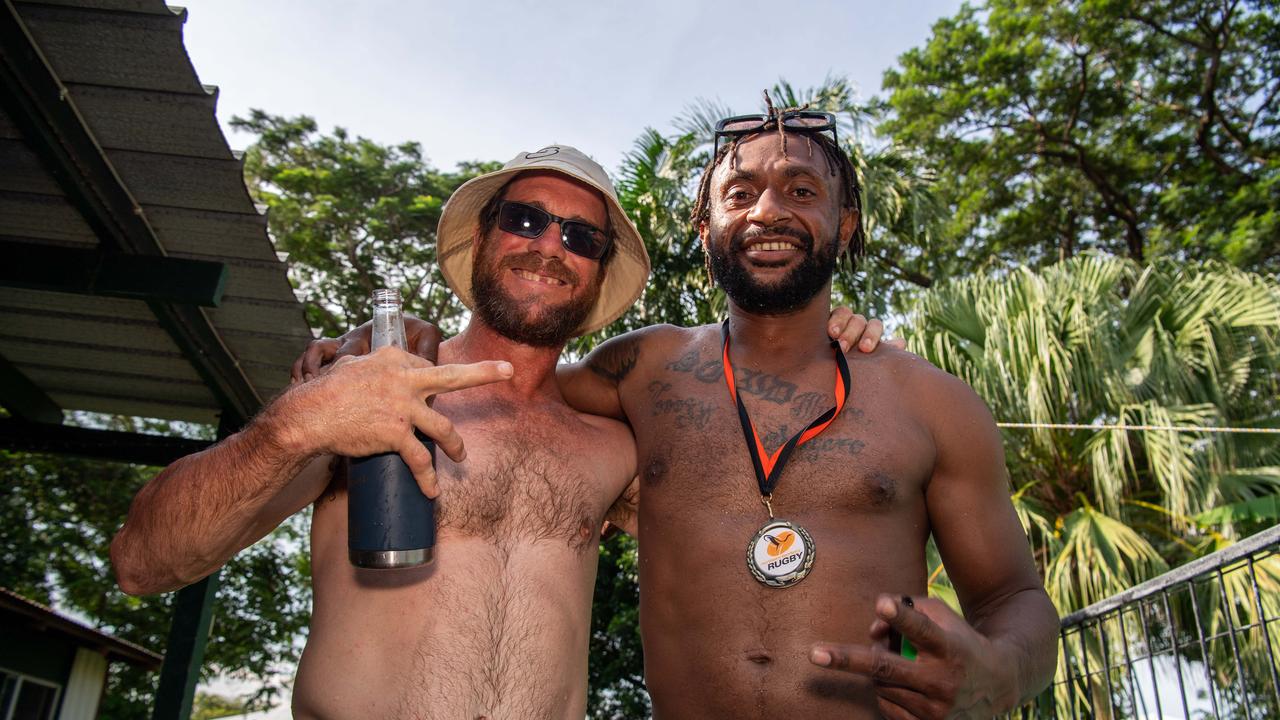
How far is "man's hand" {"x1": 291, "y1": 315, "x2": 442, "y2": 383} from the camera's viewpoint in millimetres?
2252

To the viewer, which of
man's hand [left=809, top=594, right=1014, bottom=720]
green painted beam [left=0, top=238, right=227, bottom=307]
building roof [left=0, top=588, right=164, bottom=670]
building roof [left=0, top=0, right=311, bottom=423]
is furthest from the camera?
Answer: building roof [left=0, top=588, right=164, bottom=670]

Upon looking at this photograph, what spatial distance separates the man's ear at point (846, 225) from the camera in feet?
9.32

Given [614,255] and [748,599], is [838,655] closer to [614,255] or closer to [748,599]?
[748,599]

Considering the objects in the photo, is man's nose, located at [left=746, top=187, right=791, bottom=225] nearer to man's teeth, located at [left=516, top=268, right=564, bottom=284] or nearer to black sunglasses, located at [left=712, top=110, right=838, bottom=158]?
black sunglasses, located at [left=712, top=110, right=838, bottom=158]

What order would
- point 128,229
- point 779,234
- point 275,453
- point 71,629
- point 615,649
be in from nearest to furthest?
point 275,453 < point 779,234 < point 128,229 < point 71,629 < point 615,649

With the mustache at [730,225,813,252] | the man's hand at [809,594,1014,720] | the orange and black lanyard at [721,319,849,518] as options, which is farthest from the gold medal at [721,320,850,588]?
the man's hand at [809,594,1014,720]

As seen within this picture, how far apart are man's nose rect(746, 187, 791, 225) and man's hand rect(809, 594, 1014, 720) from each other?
4.60ft

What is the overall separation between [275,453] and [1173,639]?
354 centimetres

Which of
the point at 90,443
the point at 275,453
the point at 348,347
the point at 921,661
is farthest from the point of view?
the point at 90,443

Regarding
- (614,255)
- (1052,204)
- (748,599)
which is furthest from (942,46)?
(748,599)

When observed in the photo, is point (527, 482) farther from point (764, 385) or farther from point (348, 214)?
point (348, 214)

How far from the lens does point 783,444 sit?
2414 mm

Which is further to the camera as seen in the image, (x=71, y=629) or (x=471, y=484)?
(x=71, y=629)

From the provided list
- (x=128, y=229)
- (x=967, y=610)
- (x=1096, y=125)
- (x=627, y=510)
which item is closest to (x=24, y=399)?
(x=128, y=229)
